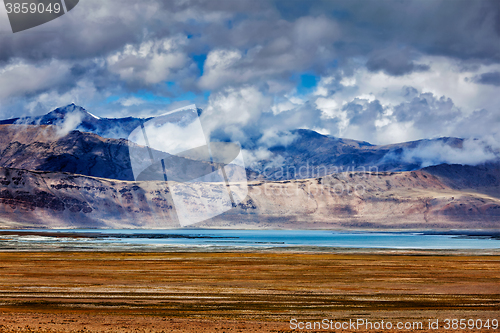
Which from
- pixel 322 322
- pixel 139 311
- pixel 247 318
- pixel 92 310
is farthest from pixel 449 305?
pixel 92 310

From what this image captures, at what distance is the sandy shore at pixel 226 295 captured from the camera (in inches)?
918

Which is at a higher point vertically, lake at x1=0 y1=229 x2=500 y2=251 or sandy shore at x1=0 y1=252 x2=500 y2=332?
sandy shore at x1=0 y1=252 x2=500 y2=332

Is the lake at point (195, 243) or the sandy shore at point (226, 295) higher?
the sandy shore at point (226, 295)

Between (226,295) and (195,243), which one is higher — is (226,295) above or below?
above

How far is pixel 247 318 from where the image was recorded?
24078 mm

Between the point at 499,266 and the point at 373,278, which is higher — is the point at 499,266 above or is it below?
below

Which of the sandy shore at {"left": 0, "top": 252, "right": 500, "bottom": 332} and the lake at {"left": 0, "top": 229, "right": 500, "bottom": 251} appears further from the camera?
the lake at {"left": 0, "top": 229, "right": 500, "bottom": 251}

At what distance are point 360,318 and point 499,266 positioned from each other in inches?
1287

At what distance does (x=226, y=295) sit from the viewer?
101 feet

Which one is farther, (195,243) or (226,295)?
(195,243)

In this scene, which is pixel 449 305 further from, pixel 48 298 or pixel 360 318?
pixel 48 298

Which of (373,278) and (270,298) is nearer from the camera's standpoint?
(270,298)

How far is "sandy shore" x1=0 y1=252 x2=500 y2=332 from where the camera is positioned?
23.3m

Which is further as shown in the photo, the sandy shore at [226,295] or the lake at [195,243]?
the lake at [195,243]
